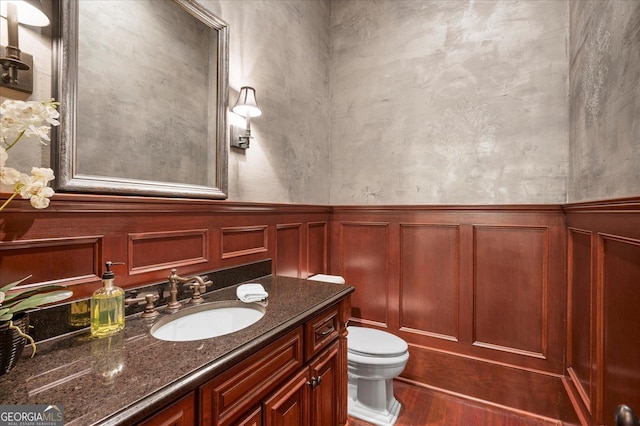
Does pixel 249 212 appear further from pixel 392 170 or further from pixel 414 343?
pixel 414 343

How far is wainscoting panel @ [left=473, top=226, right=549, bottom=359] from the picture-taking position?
197 centimetres

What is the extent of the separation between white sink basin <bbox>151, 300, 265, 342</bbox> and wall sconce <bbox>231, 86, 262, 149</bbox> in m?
0.90

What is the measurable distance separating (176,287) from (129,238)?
0.90 feet

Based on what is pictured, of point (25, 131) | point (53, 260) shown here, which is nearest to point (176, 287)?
point (53, 260)

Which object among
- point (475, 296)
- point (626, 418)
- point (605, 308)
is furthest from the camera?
point (475, 296)

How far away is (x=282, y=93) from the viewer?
215 cm

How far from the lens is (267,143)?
1995 millimetres

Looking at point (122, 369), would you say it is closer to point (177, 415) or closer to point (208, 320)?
point (177, 415)

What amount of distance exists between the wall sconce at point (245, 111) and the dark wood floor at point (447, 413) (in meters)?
1.83

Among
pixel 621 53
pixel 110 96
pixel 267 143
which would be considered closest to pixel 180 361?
pixel 110 96

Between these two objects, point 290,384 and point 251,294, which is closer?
point 290,384

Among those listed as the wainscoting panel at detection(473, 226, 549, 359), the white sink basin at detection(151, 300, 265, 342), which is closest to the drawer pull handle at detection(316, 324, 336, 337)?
the white sink basin at detection(151, 300, 265, 342)

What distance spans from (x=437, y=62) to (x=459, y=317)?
1871 mm

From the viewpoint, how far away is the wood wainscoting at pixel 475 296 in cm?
194
